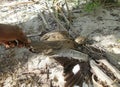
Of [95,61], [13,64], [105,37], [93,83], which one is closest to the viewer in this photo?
[93,83]

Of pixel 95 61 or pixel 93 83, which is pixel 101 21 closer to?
pixel 95 61

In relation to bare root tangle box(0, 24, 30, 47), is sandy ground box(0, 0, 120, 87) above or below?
below

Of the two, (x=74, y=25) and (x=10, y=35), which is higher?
(x=10, y=35)

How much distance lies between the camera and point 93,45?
11.1 ft

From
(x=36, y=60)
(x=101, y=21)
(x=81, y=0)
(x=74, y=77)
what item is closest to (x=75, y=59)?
(x=74, y=77)

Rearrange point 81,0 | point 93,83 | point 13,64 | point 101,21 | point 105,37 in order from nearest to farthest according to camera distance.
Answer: point 93,83 < point 13,64 < point 105,37 < point 101,21 < point 81,0

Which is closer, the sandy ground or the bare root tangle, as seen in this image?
the bare root tangle

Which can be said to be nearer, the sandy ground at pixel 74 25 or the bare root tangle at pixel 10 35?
the bare root tangle at pixel 10 35

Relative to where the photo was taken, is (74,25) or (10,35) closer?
(10,35)

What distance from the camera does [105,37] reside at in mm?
3535

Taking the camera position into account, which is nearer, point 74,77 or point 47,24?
point 74,77

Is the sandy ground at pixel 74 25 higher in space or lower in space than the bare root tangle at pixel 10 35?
lower

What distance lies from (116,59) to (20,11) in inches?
67.9

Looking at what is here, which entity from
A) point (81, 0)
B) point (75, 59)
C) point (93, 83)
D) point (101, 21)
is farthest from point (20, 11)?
point (93, 83)
